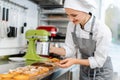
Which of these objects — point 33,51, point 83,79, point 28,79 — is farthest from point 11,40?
Answer: point 28,79

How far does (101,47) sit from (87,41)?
0.16 m

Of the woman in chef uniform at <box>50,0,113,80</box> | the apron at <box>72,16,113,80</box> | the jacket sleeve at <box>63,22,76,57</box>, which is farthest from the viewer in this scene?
the jacket sleeve at <box>63,22,76,57</box>

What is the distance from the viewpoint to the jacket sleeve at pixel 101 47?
1.45 meters

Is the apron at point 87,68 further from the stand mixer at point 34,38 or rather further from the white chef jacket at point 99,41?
the stand mixer at point 34,38

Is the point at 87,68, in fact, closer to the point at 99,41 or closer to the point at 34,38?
the point at 99,41

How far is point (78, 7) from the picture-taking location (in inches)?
54.5

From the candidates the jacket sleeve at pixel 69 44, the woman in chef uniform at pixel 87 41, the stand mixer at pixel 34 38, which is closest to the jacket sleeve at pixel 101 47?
the woman in chef uniform at pixel 87 41

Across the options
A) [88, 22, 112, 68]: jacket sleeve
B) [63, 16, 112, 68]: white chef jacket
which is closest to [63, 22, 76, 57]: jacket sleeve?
[63, 16, 112, 68]: white chef jacket

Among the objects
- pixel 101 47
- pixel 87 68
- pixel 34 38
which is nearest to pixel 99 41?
pixel 101 47

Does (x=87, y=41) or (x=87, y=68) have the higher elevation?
(x=87, y=41)

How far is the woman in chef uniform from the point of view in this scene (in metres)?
1.41

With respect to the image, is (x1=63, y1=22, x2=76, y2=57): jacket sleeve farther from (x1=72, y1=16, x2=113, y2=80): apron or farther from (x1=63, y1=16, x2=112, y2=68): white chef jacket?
(x1=63, y1=16, x2=112, y2=68): white chef jacket

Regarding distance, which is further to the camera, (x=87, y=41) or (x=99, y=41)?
(x=87, y=41)

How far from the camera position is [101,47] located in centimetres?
145
